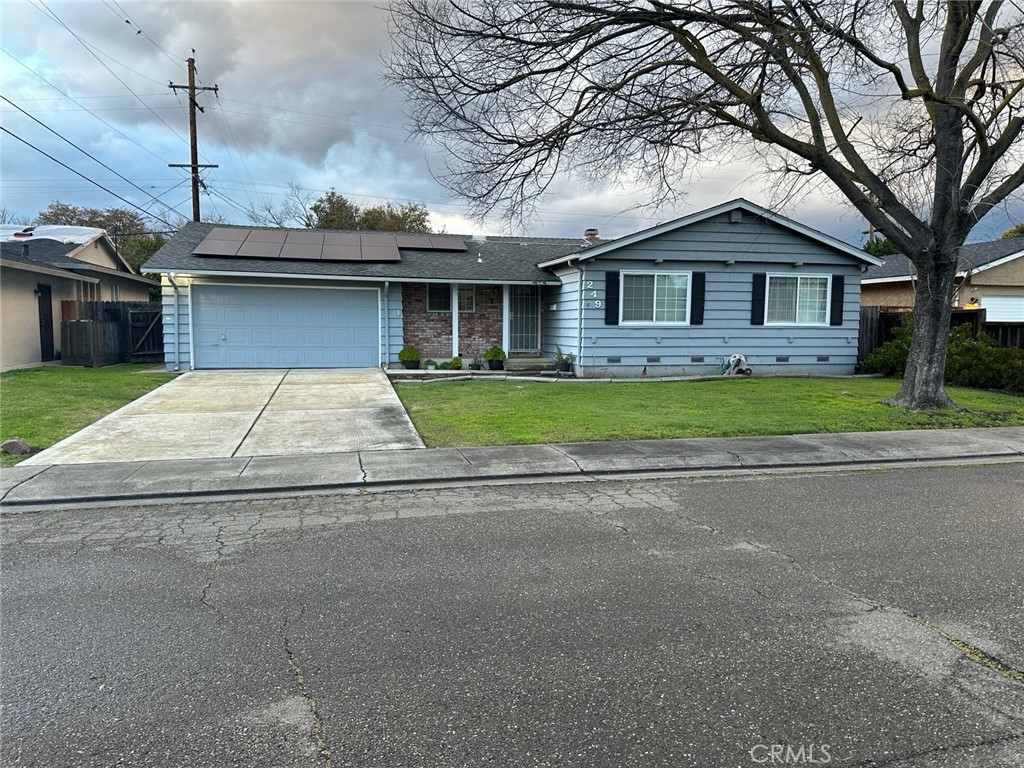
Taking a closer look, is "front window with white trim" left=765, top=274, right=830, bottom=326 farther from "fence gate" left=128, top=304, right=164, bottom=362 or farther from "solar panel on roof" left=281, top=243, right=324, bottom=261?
"fence gate" left=128, top=304, right=164, bottom=362

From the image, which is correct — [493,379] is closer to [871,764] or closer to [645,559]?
[645,559]

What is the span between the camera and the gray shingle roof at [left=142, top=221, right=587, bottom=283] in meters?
17.1

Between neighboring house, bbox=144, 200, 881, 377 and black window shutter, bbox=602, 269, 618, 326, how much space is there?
1.4 inches

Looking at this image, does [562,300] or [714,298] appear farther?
[562,300]

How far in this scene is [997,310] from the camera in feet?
77.8

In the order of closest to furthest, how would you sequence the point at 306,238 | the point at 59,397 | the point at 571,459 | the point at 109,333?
1. the point at 571,459
2. the point at 59,397
3. the point at 306,238
4. the point at 109,333

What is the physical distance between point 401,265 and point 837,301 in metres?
12.2

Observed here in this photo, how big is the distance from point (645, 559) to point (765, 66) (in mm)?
9692

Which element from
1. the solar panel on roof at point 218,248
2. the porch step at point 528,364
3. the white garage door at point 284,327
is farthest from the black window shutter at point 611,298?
the solar panel on roof at point 218,248

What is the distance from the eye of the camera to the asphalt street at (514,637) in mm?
2688

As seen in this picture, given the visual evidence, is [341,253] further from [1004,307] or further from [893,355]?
[1004,307]

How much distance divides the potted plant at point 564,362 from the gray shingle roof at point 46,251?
15303 mm

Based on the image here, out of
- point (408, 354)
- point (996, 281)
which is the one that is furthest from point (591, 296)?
point (996, 281)

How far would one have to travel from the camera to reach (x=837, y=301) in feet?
59.2
